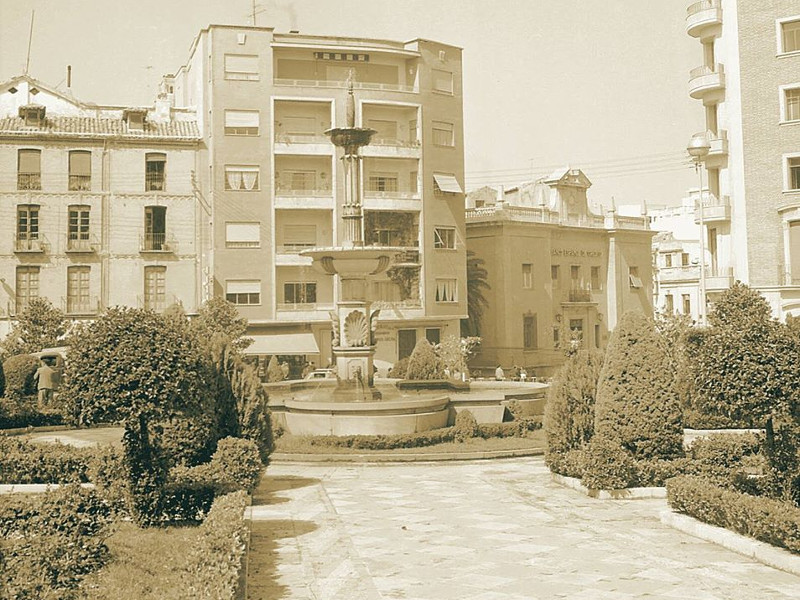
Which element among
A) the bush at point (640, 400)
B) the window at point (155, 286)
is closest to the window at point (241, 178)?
the window at point (155, 286)

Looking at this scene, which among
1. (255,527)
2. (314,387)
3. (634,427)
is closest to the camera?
(255,527)

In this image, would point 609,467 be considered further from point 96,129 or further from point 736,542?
point 96,129

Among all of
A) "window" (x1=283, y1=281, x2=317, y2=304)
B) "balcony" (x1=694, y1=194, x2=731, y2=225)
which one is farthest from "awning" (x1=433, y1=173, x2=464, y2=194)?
"balcony" (x1=694, y1=194, x2=731, y2=225)

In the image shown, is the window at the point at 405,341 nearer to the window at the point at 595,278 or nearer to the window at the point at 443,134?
the window at the point at 443,134

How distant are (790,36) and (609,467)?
26.5m

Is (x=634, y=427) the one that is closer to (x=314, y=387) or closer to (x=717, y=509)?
(x=717, y=509)

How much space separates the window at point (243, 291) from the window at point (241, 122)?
743cm

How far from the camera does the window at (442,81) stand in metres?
51.4

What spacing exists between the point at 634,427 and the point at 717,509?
3.43 meters

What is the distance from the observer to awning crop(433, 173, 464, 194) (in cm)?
5019

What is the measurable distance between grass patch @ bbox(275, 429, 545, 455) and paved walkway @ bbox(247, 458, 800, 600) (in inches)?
140

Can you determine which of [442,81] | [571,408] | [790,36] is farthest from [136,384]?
[442,81]

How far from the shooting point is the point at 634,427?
52.1 feet

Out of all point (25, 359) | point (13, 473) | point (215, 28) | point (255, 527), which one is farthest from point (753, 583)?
point (215, 28)
